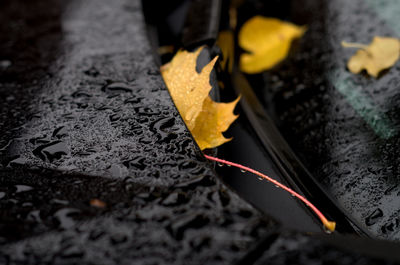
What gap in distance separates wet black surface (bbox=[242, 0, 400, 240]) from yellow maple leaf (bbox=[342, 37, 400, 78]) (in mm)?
27

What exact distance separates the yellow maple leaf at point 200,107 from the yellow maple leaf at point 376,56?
538 millimetres

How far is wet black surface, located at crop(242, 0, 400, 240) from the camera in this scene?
904 mm

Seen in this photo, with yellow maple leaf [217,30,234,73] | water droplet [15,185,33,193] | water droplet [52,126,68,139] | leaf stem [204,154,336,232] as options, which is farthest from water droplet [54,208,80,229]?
yellow maple leaf [217,30,234,73]

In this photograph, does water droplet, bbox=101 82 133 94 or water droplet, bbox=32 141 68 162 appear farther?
water droplet, bbox=101 82 133 94

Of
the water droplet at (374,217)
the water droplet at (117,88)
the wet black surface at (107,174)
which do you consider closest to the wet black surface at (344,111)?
Answer: the water droplet at (374,217)

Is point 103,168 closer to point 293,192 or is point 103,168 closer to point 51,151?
point 51,151

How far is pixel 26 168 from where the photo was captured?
2.45ft

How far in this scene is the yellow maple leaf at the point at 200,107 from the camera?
931 millimetres

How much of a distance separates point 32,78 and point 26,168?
378 millimetres

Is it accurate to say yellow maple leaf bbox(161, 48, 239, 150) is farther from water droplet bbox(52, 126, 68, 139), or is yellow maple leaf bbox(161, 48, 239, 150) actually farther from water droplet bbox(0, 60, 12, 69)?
water droplet bbox(0, 60, 12, 69)

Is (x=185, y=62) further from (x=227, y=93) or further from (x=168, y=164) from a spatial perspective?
(x=168, y=164)

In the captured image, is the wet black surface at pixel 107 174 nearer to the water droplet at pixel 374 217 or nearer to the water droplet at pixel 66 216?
the water droplet at pixel 66 216

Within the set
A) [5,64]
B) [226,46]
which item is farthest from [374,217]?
[5,64]

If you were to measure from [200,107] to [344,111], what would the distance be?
19.5 inches
